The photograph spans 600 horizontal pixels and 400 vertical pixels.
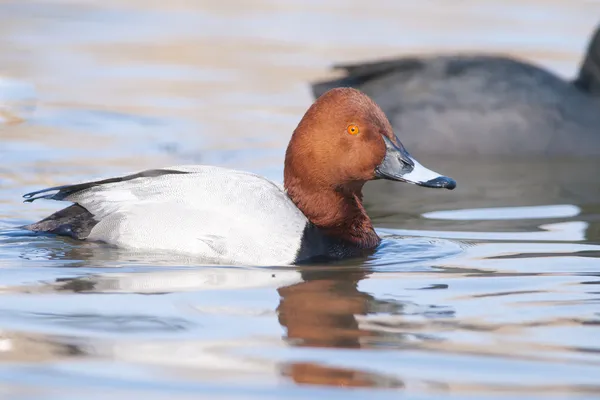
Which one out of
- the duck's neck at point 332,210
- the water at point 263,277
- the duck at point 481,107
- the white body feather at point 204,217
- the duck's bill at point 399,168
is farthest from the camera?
the duck at point 481,107

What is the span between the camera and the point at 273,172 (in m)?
9.25

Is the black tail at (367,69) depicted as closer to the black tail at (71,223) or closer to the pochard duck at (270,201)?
the pochard duck at (270,201)

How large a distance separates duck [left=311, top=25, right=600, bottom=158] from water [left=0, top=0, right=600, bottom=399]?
0.27 meters

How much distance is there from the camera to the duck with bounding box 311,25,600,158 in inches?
403

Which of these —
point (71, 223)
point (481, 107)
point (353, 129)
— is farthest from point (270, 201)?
point (481, 107)

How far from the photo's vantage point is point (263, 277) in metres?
5.88

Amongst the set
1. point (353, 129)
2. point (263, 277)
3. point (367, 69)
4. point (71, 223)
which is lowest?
point (263, 277)

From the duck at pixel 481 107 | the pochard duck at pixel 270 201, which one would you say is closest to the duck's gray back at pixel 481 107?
the duck at pixel 481 107

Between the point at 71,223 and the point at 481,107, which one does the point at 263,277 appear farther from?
the point at 481,107

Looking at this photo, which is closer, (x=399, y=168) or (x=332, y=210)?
(x=399, y=168)

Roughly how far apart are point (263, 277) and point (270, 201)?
19.4 inches

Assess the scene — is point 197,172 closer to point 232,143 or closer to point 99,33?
point 232,143

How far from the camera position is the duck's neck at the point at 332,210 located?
652cm

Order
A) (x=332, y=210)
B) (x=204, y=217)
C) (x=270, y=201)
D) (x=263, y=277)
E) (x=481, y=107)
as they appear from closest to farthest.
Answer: (x=263, y=277) < (x=204, y=217) < (x=270, y=201) < (x=332, y=210) < (x=481, y=107)
